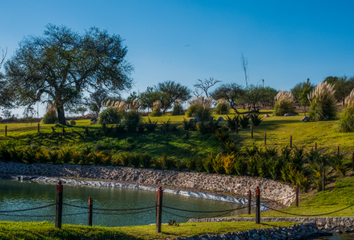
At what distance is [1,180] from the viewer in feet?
62.0

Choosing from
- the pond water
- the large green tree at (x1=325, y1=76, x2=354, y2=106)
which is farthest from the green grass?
the large green tree at (x1=325, y1=76, x2=354, y2=106)

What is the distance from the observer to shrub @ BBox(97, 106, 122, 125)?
1191 inches

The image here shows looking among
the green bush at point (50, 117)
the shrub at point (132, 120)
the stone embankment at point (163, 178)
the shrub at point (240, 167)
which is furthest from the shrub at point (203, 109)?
the green bush at point (50, 117)

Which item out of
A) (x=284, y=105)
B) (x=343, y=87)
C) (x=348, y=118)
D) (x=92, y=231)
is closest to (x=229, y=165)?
(x=348, y=118)

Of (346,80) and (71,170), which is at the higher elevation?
(346,80)

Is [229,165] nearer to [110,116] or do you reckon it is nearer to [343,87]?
[110,116]

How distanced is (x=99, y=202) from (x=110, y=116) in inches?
699

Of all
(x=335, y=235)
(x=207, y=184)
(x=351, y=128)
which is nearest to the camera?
(x=335, y=235)

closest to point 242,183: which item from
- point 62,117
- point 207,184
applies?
point 207,184

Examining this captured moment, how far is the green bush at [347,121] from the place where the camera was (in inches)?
696

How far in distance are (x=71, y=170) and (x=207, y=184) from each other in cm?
984

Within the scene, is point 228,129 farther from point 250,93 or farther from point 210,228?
point 250,93

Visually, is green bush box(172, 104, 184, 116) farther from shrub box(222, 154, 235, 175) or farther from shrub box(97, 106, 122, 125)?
shrub box(222, 154, 235, 175)

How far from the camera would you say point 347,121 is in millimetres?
17812
